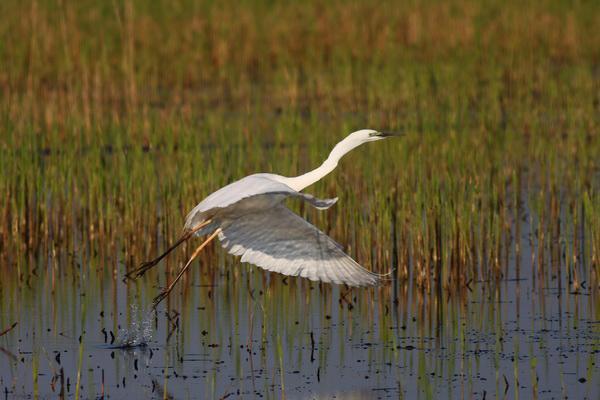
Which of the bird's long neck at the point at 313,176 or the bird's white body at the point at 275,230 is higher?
the bird's long neck at the point at 313,176

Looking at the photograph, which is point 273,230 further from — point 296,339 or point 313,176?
point 296,339

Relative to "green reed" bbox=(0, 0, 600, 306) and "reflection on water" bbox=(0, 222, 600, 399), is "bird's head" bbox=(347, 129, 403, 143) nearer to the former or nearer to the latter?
"green reed" bbox=(0, 0, 600, 306)

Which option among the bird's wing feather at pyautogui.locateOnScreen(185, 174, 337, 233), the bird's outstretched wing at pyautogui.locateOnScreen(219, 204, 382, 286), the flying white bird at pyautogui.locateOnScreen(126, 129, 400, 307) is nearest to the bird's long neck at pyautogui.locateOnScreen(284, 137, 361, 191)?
the flying white bird at pyautogui.locateOnScreen(126, 129, 400, 307)

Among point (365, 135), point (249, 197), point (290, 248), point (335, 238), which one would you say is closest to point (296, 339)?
point (290, 248)

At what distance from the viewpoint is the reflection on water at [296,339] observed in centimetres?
730

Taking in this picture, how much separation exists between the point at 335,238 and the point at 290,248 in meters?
1.89

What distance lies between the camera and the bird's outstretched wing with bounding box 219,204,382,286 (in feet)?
25.7

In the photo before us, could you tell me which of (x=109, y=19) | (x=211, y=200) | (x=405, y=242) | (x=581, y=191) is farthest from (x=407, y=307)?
(x=109, y=19)

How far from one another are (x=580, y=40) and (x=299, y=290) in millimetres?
11406

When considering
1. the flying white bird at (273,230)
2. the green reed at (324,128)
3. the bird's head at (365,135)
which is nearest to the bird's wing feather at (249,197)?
the flying white bird at (273,230)

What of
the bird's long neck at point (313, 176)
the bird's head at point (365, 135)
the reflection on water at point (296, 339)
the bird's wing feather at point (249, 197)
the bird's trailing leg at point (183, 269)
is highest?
the bird's head at point (365, 135)

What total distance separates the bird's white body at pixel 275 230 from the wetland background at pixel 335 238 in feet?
1.67

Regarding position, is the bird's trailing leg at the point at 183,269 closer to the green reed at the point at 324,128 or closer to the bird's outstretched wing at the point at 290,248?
the bird's outstretched wing at the point at 290,248

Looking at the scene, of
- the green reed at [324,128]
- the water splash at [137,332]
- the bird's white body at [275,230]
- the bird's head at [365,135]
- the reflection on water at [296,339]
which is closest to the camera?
the reflection on water at [296,339]
